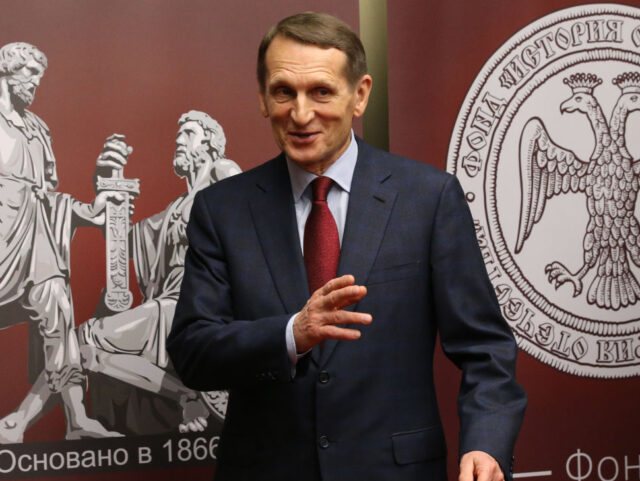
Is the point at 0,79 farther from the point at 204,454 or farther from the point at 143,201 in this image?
the point at 204,454

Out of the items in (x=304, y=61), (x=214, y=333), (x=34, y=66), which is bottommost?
(x=214, y=333)

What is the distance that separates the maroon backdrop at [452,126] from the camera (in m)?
2.63

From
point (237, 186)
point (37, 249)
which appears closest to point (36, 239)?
point (37, 249)

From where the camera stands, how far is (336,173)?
1928mm

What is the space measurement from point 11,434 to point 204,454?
1.82 feet

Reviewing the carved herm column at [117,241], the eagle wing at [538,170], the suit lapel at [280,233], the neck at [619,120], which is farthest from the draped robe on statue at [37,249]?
the neck at [619,120]

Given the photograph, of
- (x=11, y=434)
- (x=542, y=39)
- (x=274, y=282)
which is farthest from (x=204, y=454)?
(x=542, y=39)

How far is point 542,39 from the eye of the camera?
2734 millimetres

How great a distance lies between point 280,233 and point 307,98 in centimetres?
30

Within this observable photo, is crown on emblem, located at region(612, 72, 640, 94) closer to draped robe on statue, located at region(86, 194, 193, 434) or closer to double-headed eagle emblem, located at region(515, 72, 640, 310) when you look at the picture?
double-headed eagle emblem, located at region(515, 72, 640, 310)

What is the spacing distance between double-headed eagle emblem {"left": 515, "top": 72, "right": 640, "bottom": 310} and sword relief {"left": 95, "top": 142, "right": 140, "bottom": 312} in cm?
126

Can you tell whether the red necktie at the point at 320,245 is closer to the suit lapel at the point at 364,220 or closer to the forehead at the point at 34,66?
the suit lapel at the point at 364,220

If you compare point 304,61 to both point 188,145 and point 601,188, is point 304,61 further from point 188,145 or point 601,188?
point 601,188

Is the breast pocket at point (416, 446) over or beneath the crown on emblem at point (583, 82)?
beneath
